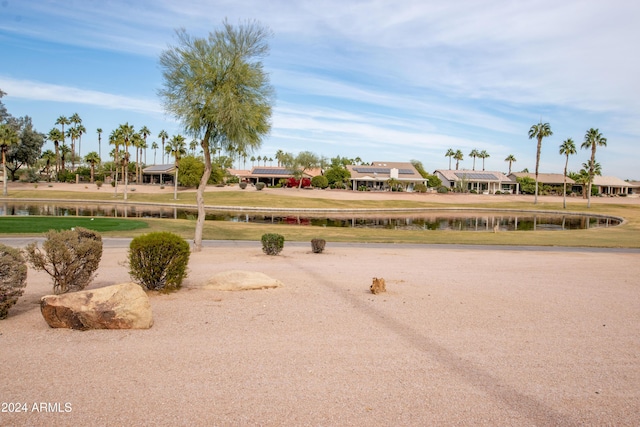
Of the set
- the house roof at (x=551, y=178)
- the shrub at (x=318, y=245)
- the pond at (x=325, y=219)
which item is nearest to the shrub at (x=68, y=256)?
the shrub at (x=318, y=245)

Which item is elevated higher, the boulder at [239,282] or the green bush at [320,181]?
the green bush at [320,181]

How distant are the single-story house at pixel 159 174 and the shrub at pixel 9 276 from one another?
10923cm

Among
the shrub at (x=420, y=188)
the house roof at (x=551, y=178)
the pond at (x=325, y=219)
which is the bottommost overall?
the pond at (x=325, y=219)

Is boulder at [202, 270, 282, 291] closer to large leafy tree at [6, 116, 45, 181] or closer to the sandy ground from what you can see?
the sandy ground

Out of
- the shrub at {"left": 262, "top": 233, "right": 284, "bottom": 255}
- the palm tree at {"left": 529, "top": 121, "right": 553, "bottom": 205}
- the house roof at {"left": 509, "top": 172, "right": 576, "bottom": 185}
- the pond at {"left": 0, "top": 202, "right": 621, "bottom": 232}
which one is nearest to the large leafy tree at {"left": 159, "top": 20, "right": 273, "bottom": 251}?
the shrub at {"left": 262, "top": 233, "right": 284, "bottom": 255}

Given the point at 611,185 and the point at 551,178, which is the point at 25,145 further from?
the point at 611,185

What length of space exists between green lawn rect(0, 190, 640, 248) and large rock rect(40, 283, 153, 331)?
2081 cm

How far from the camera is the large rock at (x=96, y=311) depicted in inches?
316

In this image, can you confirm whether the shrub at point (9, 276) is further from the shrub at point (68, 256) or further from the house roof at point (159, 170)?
the house roof at point (159, 170)

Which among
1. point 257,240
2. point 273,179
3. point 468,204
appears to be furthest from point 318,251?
point 273,179

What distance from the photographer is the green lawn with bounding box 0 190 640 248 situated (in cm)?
3094

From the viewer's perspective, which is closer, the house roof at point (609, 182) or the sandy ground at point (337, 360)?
the sandy ground at point (337, 360)

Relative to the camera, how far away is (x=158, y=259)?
36.0ft

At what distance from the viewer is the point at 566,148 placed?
96.1 m
